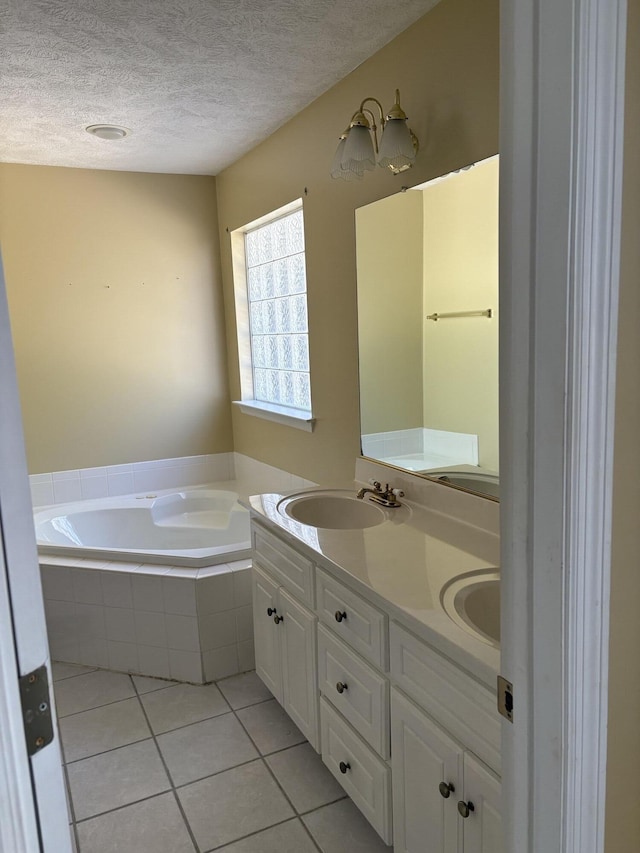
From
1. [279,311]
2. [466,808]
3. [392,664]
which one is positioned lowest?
[466,808]

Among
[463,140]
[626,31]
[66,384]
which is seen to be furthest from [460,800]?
[66,384]

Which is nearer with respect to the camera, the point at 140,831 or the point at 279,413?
the point at 140,831

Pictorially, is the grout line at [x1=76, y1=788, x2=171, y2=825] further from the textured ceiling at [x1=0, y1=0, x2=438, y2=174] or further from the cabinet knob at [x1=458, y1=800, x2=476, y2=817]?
the textured ceiling at [x1=0, y1=0, x2=438, y2=174]

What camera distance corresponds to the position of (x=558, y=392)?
0.80m

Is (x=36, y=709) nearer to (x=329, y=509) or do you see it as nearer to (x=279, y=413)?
(x=329, y=509)

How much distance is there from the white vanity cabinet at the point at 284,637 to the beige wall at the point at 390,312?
0.69m

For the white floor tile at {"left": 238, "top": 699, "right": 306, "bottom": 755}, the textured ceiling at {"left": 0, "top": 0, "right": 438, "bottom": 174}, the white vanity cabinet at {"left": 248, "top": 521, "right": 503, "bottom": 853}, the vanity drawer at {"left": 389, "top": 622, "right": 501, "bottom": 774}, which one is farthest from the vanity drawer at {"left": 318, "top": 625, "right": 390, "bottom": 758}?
the textured ceiling at {"left": 0, "top": 0, "right": 438, "bottom": 174}

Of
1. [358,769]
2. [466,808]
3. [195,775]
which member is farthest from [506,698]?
[195,775]

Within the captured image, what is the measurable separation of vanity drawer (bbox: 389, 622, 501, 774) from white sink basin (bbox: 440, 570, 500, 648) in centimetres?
13

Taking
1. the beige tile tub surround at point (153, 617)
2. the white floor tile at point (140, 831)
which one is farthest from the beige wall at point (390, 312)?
the white floor tile at point (140, 831)

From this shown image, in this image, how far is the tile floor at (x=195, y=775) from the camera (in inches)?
73.2

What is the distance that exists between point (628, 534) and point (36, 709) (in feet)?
2.65

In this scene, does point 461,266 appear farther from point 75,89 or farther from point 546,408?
point 75,89

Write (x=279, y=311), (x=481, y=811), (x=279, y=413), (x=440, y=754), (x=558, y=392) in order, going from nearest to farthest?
(x=558, y=392), (x=481, y=811), (x=440, y=754), (x=279, y=413), (x=279, y=311)
